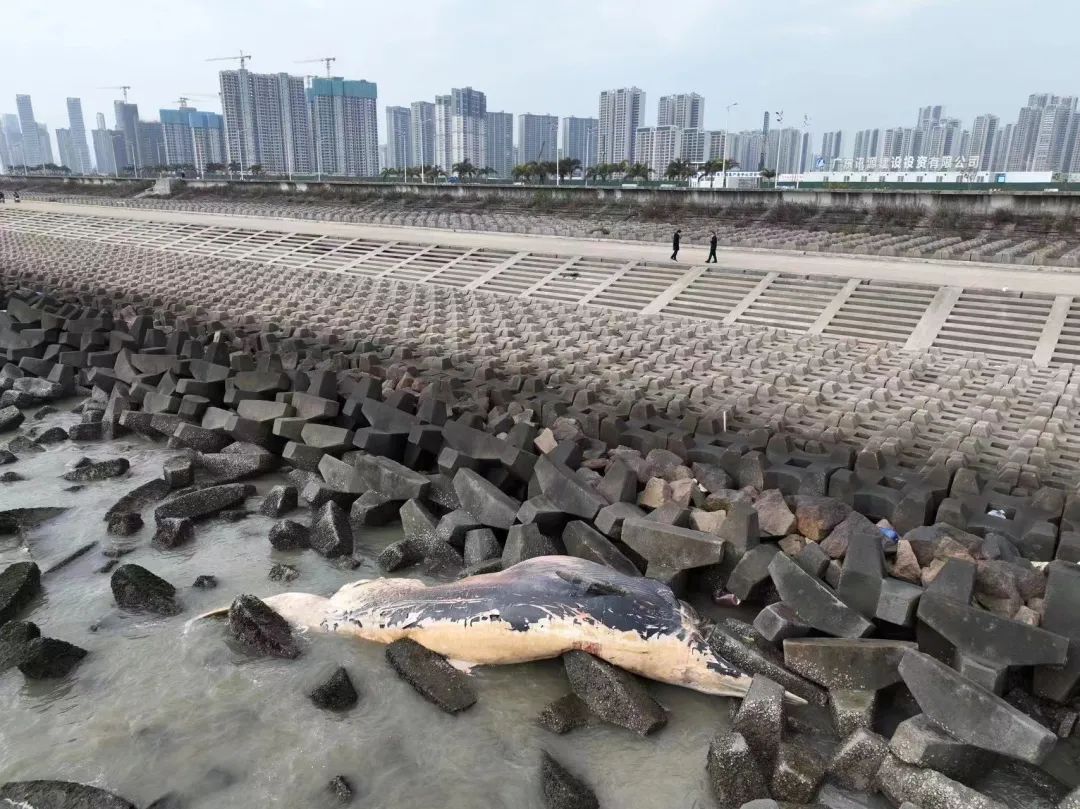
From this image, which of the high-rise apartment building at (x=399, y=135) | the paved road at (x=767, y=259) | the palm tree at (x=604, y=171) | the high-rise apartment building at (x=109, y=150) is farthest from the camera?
the high-rise apartment building at (x=109, y=150)

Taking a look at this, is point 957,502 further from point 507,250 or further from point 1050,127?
point 1050,127

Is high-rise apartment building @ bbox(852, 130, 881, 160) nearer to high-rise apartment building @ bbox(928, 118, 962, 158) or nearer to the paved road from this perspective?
high-rise apartment building @ bbox(928, 118, 962, 158)

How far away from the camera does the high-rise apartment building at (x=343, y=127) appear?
10219 centimetres

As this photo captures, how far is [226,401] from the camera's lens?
427 inches

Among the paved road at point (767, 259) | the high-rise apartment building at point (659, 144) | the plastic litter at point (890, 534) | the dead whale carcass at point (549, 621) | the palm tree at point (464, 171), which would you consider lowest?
the dead whale carcass at point (549, 621)

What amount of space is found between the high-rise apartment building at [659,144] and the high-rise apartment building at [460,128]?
23.0 metres

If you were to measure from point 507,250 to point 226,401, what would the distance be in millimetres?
11269

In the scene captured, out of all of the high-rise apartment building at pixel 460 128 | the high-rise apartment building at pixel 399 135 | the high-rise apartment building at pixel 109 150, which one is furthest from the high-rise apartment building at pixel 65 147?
the high-rise apartment building at pixel 460 128

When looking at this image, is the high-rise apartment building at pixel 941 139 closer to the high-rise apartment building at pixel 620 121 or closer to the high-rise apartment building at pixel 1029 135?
the high-rise apartment building at pixel 1029 135

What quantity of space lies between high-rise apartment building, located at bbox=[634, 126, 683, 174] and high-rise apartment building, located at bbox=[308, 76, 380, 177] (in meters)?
36.5

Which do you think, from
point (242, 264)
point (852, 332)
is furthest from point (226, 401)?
point (242, 264)

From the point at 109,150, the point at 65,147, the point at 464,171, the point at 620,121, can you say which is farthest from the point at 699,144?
the point at 65,147

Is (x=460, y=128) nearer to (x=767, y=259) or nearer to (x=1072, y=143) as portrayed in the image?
(x=1072, y=143)

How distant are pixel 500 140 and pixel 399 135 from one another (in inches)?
885
